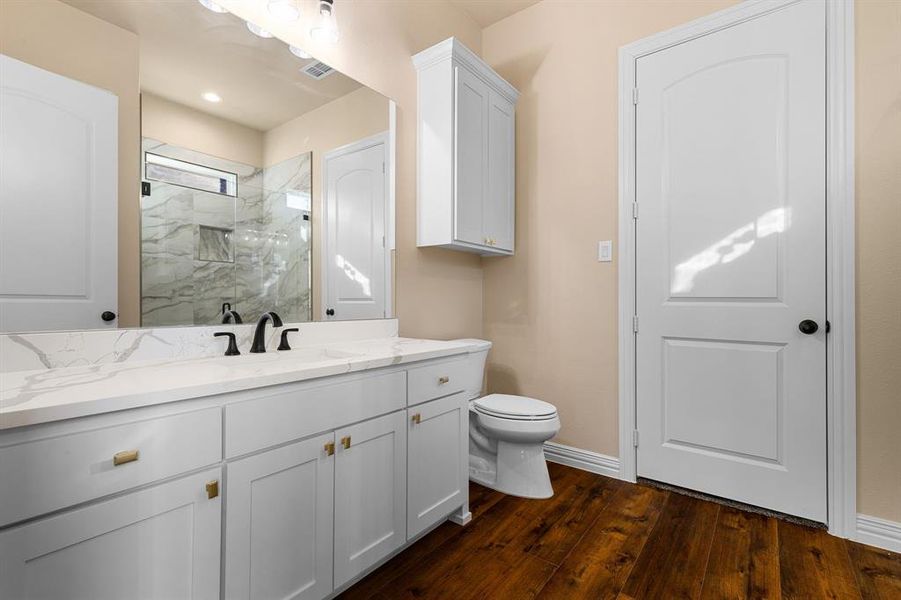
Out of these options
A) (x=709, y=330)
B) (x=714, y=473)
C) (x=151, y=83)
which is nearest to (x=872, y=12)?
(x=709, y=330)

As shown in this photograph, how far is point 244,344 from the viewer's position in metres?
1.65

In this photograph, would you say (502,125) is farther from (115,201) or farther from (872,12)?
(115,201)

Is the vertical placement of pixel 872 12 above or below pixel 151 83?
above

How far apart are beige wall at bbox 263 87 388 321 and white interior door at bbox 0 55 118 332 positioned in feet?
1.91

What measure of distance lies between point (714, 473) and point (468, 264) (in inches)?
70.8

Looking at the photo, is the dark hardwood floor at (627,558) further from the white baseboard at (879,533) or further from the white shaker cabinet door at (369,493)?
the white shaker cabinet door at (369,493)

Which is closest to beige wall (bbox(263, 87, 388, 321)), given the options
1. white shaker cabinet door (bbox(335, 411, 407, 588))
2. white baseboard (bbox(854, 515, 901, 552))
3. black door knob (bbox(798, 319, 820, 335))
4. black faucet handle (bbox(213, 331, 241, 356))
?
black faucet handle (bbox(213, 331, 241, 356))

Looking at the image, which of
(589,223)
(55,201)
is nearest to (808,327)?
(589,223)

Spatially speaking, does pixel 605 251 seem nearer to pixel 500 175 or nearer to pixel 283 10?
pixel 500 175

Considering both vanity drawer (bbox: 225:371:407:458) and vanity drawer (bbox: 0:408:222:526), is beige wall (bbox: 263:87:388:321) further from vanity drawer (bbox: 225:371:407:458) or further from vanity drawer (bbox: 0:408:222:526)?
vanity drawer (bbox: 0:408:222:526)

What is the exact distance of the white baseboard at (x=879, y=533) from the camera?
173 cm

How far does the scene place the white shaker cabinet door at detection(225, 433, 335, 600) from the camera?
3.60 ft

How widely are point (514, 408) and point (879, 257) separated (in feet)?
5.54

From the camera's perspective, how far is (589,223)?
2543 mm
